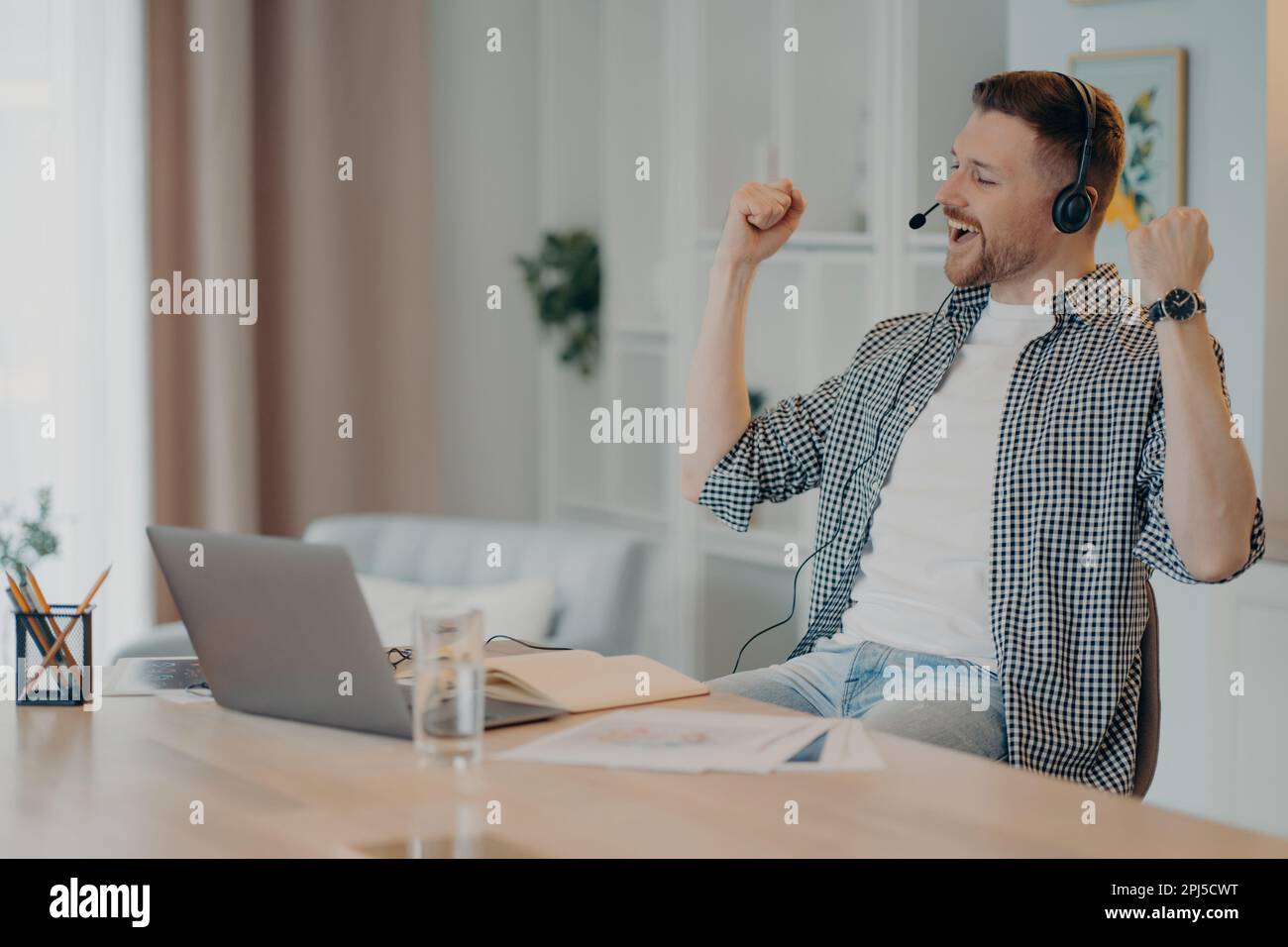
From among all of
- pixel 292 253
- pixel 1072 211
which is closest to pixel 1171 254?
pixel 1072 211

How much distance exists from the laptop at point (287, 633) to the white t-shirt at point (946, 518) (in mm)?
603

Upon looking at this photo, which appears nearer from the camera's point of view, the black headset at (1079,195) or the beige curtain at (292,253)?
the black headset at (1079,195)

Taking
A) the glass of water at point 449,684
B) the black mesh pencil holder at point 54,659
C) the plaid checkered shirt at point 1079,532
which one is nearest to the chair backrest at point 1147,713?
the plaid checkered shirt at point 1079,532

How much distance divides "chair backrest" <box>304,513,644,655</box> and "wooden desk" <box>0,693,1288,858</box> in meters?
1.51

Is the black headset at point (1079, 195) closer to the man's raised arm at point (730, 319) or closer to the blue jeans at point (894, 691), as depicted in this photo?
the man's raised arm at point (730, 319)

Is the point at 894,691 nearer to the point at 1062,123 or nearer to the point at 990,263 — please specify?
the point at 990,263

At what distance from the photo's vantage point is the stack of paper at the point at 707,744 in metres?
1.10

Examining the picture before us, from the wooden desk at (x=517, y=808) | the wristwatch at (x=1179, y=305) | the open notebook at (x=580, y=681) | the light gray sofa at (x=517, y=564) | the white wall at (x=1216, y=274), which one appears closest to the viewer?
the wooden desk at (x=517, y=808)

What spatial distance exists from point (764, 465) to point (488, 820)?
103 cm

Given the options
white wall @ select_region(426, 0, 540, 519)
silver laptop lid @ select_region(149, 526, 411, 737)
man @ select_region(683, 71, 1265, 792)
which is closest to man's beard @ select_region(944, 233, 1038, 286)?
man @ select_region(683, 71, 1265, 792)

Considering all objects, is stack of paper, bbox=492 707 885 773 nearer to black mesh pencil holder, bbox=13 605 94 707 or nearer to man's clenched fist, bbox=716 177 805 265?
black mesh pencil holder, bbox=13 605 94 707

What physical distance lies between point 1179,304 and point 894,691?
1.73ft

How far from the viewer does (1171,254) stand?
1.54m
